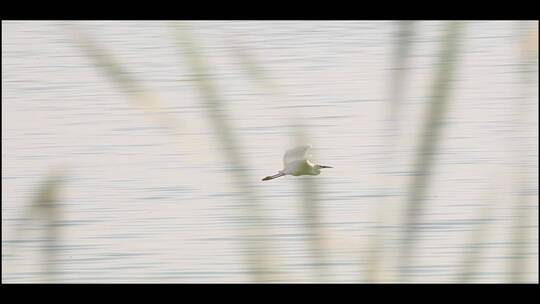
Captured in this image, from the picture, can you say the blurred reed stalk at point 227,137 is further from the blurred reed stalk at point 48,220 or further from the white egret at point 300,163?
the blurred reed stalk at point 48,220

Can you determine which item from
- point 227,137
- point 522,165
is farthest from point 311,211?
point 522,165

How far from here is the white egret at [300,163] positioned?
159cm

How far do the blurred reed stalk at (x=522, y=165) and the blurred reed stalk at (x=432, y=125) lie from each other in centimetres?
21

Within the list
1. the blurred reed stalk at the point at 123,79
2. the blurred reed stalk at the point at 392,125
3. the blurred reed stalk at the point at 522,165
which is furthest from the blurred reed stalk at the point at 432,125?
the blurred reed stalk at the point at 123,79

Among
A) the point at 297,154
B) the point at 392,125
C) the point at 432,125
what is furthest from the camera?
the point at 297,154

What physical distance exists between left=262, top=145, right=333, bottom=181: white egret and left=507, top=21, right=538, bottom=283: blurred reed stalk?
36 cm

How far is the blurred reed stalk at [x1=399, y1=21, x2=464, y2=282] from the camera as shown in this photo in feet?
4.33

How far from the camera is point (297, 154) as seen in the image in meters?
1.61

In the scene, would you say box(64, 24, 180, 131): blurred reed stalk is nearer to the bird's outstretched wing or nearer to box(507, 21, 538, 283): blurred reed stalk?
the bird's outstretched wing

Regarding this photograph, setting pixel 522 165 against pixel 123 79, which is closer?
pixel 123 79

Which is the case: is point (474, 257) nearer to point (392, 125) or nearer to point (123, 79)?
point (392, 125)

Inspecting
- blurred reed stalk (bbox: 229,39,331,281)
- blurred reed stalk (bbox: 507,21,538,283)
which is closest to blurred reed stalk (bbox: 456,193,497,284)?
blurred reed stalk (bbox: 507,21,538,283)

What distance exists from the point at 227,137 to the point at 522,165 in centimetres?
73

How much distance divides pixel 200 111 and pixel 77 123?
0.28m
